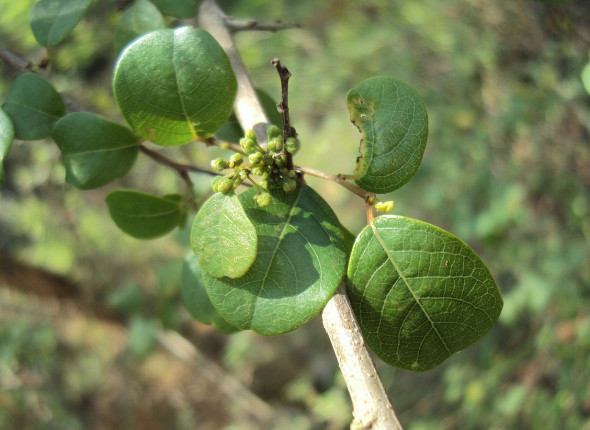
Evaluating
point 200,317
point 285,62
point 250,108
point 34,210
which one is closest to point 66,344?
point 34,210

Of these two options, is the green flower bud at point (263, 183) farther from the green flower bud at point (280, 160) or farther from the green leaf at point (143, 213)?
the green leaf at point (143, 213)

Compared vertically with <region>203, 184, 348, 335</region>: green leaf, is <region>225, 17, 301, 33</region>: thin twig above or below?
above

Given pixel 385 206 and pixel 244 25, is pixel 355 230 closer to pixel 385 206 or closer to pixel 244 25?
pixel 244 25

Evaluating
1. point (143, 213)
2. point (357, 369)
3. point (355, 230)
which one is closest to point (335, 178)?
point (357, 369)

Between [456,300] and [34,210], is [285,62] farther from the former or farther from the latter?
[456,300]

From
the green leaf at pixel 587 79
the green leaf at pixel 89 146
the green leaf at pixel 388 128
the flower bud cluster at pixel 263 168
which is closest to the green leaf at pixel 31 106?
the green leaf at pixel 89 146

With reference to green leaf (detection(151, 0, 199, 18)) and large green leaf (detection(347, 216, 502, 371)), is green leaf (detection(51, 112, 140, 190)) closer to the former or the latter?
green leaf (detection(151, 0, 199, 18))

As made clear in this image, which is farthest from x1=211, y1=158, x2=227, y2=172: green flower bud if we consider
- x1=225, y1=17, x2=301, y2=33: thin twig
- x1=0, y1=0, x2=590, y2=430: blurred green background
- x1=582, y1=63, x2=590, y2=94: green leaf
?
x1=0, y1=0, x2=590, y2=430: blurred green background
